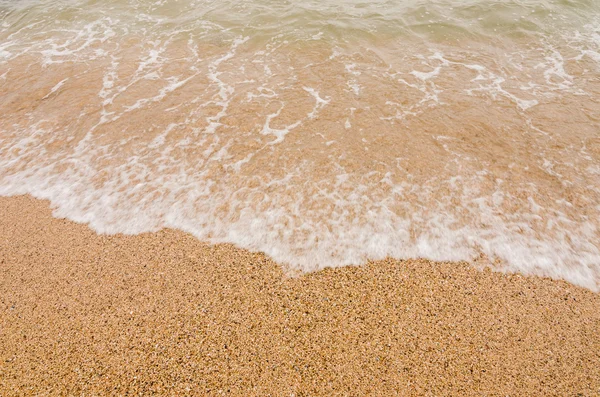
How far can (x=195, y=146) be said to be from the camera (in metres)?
8.42

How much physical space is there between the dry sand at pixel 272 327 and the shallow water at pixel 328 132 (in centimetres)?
56

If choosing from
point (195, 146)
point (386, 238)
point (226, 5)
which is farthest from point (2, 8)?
point (386, 238)

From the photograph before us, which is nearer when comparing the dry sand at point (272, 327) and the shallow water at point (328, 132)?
the dry sand at point (272, 327)

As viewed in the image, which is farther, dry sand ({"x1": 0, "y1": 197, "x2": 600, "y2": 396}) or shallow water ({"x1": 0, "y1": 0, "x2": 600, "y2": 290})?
shallow water ({"x1": 0, "y1": 0, "x2": 600, "y2": 290})

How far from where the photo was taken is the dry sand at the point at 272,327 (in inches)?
171

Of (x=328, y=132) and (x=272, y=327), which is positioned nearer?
(x=272, y=327)

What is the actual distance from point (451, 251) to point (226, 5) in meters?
16.4

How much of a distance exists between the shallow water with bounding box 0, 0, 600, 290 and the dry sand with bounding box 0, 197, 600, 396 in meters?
0.56

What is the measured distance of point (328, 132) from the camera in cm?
873

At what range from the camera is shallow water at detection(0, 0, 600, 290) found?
6.41m

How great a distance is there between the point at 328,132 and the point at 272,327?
18.0 ft

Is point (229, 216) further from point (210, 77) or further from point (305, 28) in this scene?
point (305, 28)

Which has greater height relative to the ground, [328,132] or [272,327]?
[328,132]

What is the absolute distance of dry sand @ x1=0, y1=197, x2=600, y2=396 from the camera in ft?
14.2
